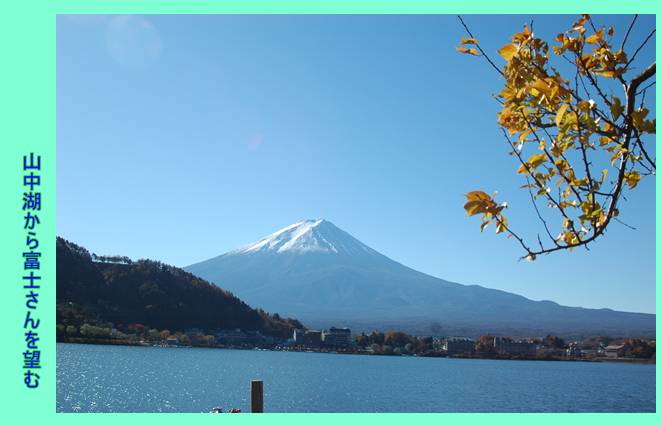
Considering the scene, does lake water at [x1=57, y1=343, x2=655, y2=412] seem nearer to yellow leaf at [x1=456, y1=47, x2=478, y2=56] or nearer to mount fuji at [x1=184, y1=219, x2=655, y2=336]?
yellow leaf at [x1=456, y1=47, x2=478, y2=56]

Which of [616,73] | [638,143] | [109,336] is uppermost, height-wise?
[616,73]

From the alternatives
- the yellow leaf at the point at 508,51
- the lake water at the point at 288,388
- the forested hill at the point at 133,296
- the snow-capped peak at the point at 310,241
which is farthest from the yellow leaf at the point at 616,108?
the snow-capped peak at the point at 310,241

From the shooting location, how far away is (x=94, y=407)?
18.6 meters

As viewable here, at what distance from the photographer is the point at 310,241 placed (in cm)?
12556

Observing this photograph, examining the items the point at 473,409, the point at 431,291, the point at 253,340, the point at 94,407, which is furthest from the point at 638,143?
the point at 431,291

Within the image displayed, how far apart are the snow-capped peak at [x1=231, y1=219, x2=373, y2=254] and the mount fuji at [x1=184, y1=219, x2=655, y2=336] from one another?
18 centimetres

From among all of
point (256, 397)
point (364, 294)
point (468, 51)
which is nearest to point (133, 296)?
point (256, 397)

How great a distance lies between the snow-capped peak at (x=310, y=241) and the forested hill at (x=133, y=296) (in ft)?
235

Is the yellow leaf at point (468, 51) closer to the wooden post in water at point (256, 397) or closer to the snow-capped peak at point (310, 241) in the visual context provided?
the wooden post in water at point (256, 397)

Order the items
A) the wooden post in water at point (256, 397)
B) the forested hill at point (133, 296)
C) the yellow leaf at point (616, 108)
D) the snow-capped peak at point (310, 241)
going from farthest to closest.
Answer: the snow-capped peak at point (310, 241), the forested hill at point (133, 296), the wooden post in water at point (256, 397), the yellow leaf at point (616, 108)

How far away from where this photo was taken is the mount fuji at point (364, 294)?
85875mm

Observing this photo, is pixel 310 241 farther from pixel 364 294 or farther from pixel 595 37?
pixel 595 37

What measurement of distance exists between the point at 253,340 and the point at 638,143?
52552 millimetres
